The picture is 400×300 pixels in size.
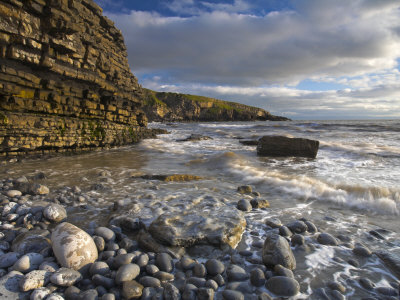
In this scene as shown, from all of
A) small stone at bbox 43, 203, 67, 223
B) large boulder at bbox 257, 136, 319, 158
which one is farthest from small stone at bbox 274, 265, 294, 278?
large boulder at bbox 257, 136, 319, 158

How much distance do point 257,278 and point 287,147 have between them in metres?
8.50

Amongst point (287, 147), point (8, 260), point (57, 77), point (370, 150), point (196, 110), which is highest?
point (196, 110)

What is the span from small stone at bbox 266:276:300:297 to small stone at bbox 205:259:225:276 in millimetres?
444

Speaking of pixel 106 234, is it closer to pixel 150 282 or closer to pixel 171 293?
pixel 150 282

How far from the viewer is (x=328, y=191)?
4.78 metres

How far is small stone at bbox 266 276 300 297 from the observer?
6.37ft

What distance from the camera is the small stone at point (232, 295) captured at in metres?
1.85

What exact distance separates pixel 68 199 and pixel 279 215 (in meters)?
3.71

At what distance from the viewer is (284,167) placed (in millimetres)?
7578

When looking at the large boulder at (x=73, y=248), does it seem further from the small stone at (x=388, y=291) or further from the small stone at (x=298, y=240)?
the small stone at (x=388, y=291)

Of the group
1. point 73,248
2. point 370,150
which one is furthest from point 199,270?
point 370,150

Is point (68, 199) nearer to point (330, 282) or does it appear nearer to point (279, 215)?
point (279, 215)

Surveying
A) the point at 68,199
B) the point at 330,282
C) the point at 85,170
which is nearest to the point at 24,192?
the point at 68,199

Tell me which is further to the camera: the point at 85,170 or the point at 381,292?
Result: the point at 85,170
